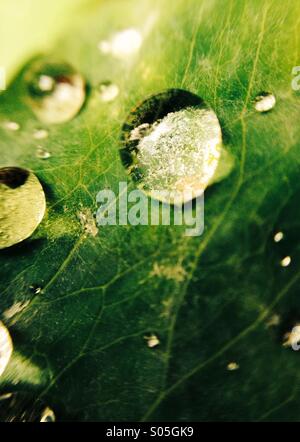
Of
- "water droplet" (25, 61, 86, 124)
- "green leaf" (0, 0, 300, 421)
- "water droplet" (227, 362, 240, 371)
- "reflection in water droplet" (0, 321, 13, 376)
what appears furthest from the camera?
"water droplet" (227, 362, 240, 371)

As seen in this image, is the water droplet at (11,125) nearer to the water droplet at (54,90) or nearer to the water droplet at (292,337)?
the water droplet at (54,90)

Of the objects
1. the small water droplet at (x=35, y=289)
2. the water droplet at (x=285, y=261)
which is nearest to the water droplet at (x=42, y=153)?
the small water droplet at (x=35, y=289)

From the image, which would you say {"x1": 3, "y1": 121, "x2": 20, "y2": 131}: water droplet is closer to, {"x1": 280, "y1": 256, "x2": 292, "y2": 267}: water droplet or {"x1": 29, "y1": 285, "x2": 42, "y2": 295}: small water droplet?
{"x1": 29, "y1": 285, "x2": 42, "y2": 295}: small water droplet

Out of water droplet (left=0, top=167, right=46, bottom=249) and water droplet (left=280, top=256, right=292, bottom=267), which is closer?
water droplet (left=0, top=167, right=46, bottom=249)

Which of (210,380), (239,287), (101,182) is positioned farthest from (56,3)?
(210,380)

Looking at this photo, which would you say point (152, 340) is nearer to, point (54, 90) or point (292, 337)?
point (292, 337)

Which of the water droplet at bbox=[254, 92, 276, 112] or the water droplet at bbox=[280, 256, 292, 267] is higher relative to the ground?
the water droplet at bbox=[254, 92, 276, 112]

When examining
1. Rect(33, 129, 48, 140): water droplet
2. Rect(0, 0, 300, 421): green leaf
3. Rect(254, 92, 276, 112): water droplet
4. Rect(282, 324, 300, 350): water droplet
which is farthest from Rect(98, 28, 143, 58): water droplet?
Rect(282, 324, 300, 350): water droplet
